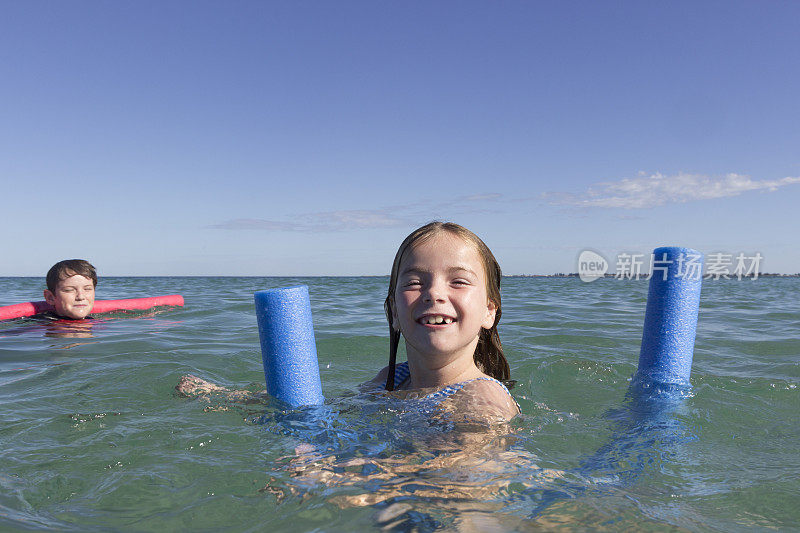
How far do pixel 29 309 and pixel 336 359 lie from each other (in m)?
6.08

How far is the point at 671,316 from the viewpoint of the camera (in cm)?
380

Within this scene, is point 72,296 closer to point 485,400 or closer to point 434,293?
point 434,293

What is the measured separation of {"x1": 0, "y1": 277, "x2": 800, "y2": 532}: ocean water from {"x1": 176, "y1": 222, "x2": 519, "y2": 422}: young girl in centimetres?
17

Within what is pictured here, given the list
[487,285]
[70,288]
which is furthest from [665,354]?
[70,288]

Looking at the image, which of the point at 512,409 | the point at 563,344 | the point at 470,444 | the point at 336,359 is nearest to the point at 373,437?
the point at 470,444

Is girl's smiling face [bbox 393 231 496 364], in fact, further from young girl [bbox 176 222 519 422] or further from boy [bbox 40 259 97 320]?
boy [bbox 40 259 97 320]

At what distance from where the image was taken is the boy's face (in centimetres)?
852

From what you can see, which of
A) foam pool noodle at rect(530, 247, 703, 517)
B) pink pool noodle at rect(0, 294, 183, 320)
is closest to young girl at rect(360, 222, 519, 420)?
foam pool noodle at rect(530, 247, 703, 517)

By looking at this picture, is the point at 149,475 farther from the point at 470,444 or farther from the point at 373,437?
the point at 470,444

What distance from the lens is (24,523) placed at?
197cm

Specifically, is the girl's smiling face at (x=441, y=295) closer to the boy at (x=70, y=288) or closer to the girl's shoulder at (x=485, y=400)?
the girl's shoulder at (x=485, y=400)

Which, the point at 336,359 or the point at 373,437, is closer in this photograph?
the point at 373,437

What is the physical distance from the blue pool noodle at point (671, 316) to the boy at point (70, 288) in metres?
8.24

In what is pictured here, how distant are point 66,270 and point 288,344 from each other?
6.99 m
